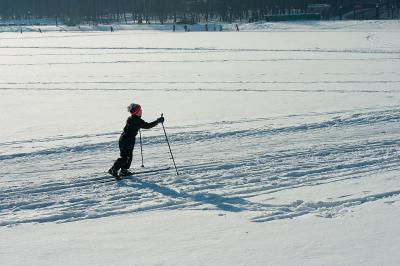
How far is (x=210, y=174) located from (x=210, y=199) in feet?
3.86

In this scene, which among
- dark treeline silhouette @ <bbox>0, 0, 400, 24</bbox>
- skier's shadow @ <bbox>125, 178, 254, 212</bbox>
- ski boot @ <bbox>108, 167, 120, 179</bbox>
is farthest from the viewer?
dark treeline silhouette @ <bbox>0, 0, 400, 24</bbox>

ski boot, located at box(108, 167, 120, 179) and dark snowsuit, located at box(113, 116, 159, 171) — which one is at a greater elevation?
dark snowsuit, located at box(113, 116, 159, 171)

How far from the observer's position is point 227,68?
23.7 metres

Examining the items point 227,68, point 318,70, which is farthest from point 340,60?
point 227,68

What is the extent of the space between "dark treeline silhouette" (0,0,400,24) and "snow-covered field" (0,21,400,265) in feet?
185

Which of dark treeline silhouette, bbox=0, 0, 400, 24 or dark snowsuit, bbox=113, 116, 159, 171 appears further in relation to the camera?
dark treeline silhouette, bbox=0, 0, 400, 24

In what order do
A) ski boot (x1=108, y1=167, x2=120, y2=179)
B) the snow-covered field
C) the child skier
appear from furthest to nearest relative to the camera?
the child skier, ski boot (x1=108, y1=167, x2=120, y2=179), the snow-covered field

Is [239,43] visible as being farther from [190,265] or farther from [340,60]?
[190,265]

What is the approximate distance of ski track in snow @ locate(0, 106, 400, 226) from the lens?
290 inches

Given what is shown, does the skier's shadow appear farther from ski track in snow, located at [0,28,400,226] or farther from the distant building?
the distant building

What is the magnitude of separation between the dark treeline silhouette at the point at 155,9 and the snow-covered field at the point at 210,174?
56.5 metres

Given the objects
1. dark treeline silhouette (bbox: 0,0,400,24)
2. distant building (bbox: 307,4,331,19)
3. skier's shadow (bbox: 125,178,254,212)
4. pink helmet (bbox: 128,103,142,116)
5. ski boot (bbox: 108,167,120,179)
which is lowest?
skier's shadow (bbox: 125,178,254,212)

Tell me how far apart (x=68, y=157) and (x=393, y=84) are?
1213 centimetres

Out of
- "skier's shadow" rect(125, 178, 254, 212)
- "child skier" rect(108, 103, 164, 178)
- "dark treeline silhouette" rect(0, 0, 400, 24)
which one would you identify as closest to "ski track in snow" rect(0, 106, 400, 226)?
"skier's shadow" rect(125, 178, 254, 212)
